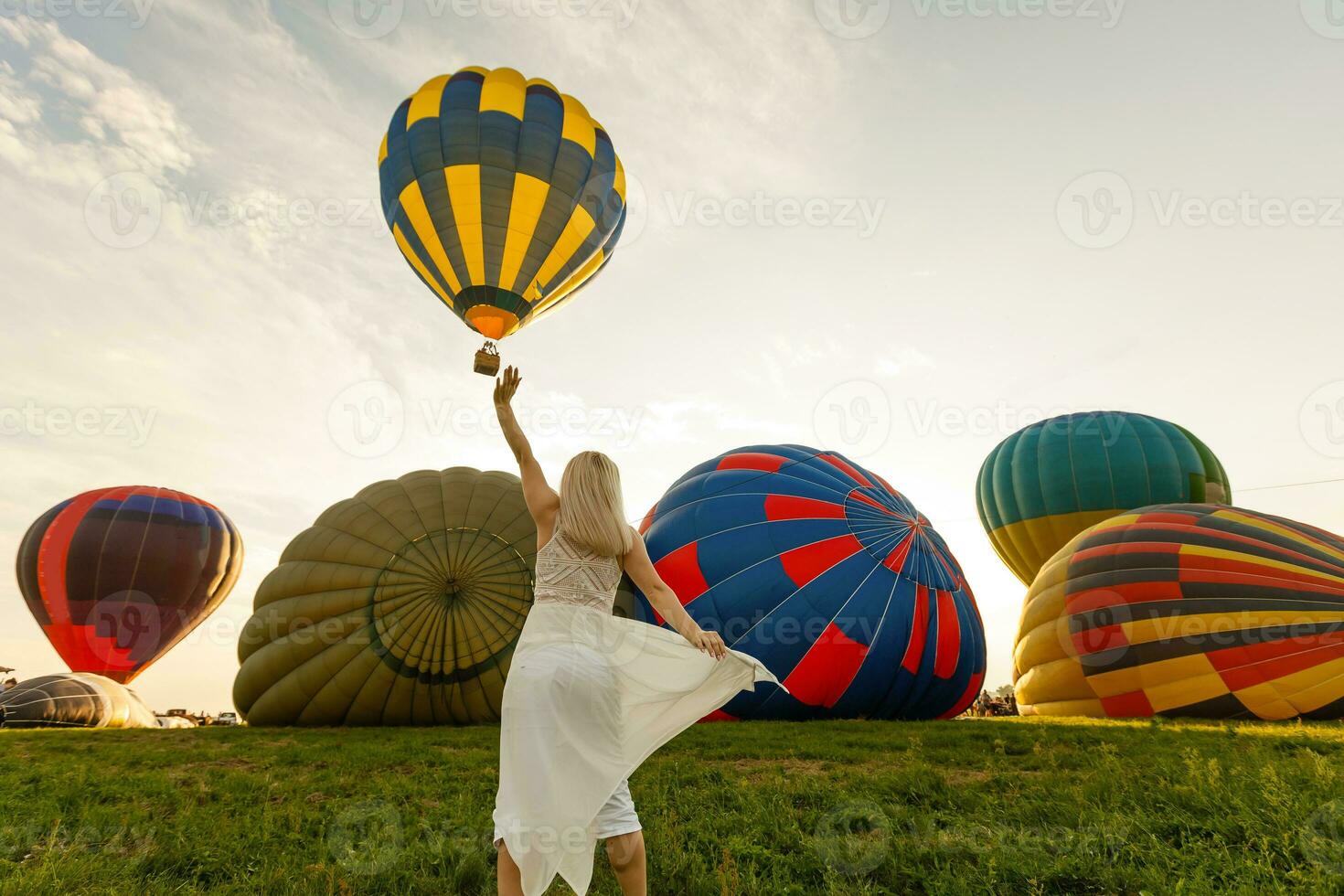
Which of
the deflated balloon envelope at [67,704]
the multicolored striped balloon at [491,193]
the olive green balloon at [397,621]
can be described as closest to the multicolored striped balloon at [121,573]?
the deflated balloon envelope at [67,704]

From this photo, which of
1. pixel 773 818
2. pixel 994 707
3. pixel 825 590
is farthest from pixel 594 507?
pixel 994 707

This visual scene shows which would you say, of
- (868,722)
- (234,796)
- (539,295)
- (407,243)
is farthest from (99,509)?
(868,722)

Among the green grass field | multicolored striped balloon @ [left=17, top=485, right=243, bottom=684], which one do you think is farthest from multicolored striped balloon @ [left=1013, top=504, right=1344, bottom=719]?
multicolored striped balloon @ [left=17, top=485, right=243, bottom=684]

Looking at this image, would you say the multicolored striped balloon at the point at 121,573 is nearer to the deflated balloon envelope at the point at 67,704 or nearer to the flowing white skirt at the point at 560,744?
the deflated balloon envelope at the point at 67,704

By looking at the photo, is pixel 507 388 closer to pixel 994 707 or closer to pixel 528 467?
pixel 528 467

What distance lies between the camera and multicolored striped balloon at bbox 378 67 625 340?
450 inches

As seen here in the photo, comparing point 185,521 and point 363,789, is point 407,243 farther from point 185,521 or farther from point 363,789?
point 185,521

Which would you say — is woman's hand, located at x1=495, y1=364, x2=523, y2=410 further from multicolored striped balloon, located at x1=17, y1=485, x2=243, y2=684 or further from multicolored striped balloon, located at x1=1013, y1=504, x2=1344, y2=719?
multicolored striped balloon, located at x1=17, y1=485, x2=243, y2=684

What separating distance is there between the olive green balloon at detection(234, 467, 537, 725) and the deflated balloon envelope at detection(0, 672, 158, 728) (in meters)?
6.66

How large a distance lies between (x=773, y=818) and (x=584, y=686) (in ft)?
6.97

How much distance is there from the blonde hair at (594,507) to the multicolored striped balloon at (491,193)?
30.7 feet

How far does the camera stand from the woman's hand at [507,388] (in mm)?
2846

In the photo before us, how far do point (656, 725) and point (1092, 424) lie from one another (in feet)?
59.8

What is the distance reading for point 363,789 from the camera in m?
5.09
